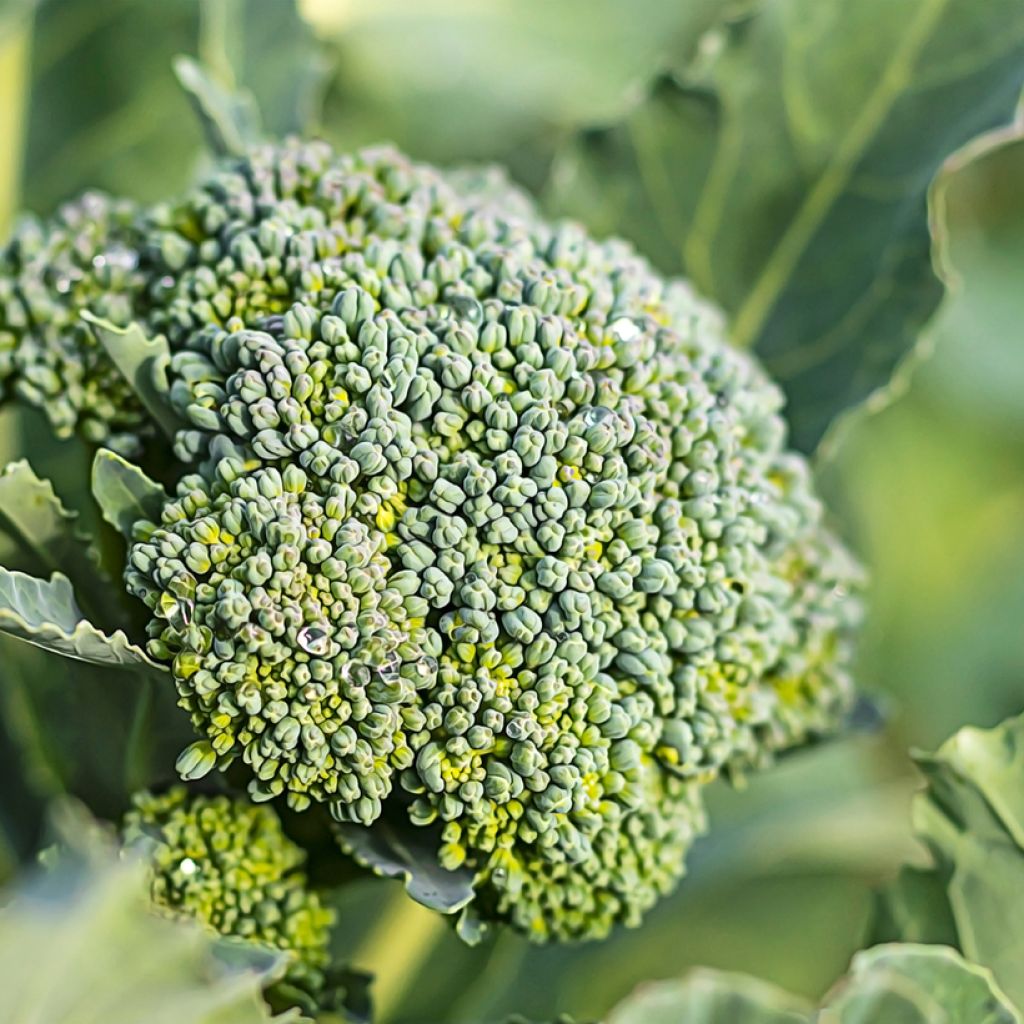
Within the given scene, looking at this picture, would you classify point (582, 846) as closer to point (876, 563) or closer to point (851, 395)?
point (851, 395)

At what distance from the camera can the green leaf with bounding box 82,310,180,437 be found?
0.68m

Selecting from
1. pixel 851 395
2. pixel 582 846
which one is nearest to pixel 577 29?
pixel 851 395

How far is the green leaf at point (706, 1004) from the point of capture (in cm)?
Answer: 69

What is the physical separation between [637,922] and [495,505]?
29 cm

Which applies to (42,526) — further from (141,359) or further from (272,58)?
(272,58)

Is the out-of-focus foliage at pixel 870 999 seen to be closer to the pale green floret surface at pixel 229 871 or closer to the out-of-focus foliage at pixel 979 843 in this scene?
the out-of-focus foliage at pixel 979 843

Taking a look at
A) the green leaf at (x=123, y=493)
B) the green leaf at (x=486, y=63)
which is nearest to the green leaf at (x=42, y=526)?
the green leaf at (x=123, y=493)

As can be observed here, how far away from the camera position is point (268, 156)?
773mm

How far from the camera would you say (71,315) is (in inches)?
30.2

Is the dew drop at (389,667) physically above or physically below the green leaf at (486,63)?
below

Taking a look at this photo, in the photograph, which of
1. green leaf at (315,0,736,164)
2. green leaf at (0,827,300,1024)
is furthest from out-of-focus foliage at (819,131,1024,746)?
green leaf at (0,827,300,1024)

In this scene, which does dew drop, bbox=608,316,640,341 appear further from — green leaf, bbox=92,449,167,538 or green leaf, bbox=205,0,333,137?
green leaf, bbox=205,0,333,137

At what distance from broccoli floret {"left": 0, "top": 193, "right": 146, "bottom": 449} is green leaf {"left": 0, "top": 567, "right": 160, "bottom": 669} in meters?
0.13

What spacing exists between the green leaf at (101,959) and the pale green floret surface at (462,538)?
0.10m
